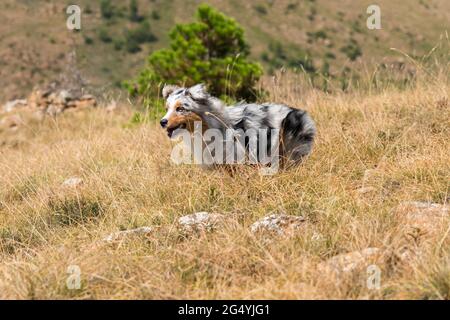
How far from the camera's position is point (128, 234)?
15.2ft

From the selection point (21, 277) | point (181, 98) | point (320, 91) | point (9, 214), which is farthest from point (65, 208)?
point (320, 91)

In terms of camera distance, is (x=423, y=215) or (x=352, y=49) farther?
(x=352, y=49)

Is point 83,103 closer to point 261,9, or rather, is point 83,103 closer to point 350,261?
point 350,261

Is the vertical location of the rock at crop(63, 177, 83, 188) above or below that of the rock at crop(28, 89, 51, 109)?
above

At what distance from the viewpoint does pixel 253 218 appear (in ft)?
15.6

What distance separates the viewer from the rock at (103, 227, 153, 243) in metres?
4.61

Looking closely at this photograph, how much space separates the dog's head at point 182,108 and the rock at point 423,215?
7.39 feet

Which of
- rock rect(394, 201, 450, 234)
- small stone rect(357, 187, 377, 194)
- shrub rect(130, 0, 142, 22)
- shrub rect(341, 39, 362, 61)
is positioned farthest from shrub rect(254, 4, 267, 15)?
rock rect(394, 201, 450, 234)

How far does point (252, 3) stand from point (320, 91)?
49.1 m

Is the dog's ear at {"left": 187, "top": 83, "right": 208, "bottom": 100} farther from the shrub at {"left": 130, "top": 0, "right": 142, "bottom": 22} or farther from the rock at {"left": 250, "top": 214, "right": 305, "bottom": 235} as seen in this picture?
the shrub at {"left": 130, "top": 0, "right": 142, "bottom": 22}

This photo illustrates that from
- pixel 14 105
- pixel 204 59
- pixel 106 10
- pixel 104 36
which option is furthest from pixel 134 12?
pixel 204 59

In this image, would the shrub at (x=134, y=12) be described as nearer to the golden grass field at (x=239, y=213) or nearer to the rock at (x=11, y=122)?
the rock at (x=11, y=122)

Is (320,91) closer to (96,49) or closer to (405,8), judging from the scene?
(96,49)

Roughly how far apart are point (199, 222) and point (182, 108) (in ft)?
5.28
